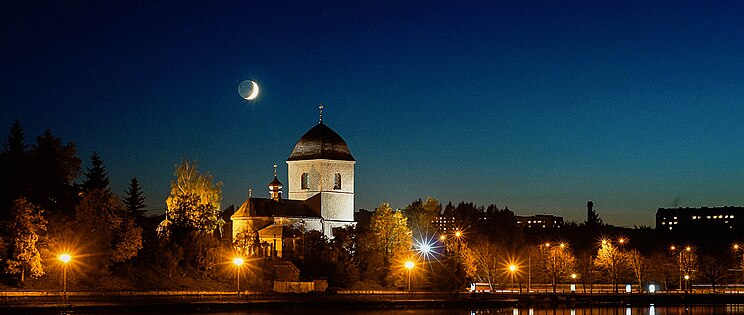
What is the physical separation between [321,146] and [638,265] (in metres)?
30.0

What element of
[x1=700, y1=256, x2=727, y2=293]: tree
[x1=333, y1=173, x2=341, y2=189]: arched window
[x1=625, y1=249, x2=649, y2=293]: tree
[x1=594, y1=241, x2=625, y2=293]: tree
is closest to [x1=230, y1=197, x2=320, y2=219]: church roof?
[x1=333, y1=173, x2=341, y2=189]: arched window

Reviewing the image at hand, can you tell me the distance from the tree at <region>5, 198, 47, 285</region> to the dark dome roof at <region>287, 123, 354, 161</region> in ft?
135

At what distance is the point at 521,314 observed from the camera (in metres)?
63.0

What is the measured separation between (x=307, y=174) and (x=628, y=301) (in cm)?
3447

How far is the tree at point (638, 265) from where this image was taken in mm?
88125

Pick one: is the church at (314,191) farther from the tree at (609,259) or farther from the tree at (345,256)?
the tree at (609,259)

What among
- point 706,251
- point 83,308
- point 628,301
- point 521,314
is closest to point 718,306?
point 628,301

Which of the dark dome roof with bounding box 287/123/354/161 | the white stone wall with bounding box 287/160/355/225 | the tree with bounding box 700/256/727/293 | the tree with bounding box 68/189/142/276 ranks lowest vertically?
the tree with bounding box 700/256/727/293

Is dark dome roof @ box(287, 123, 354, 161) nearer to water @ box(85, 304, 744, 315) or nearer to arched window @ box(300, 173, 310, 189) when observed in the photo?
arched window @ box(300, 173, 310, 189)

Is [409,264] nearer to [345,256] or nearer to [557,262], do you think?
[345,256]

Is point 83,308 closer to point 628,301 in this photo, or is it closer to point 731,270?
point 628,301

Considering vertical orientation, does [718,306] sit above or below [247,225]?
below

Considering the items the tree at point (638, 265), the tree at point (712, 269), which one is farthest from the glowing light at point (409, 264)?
the tree at point (712, 269)

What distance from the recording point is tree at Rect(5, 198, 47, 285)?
59.2 m
